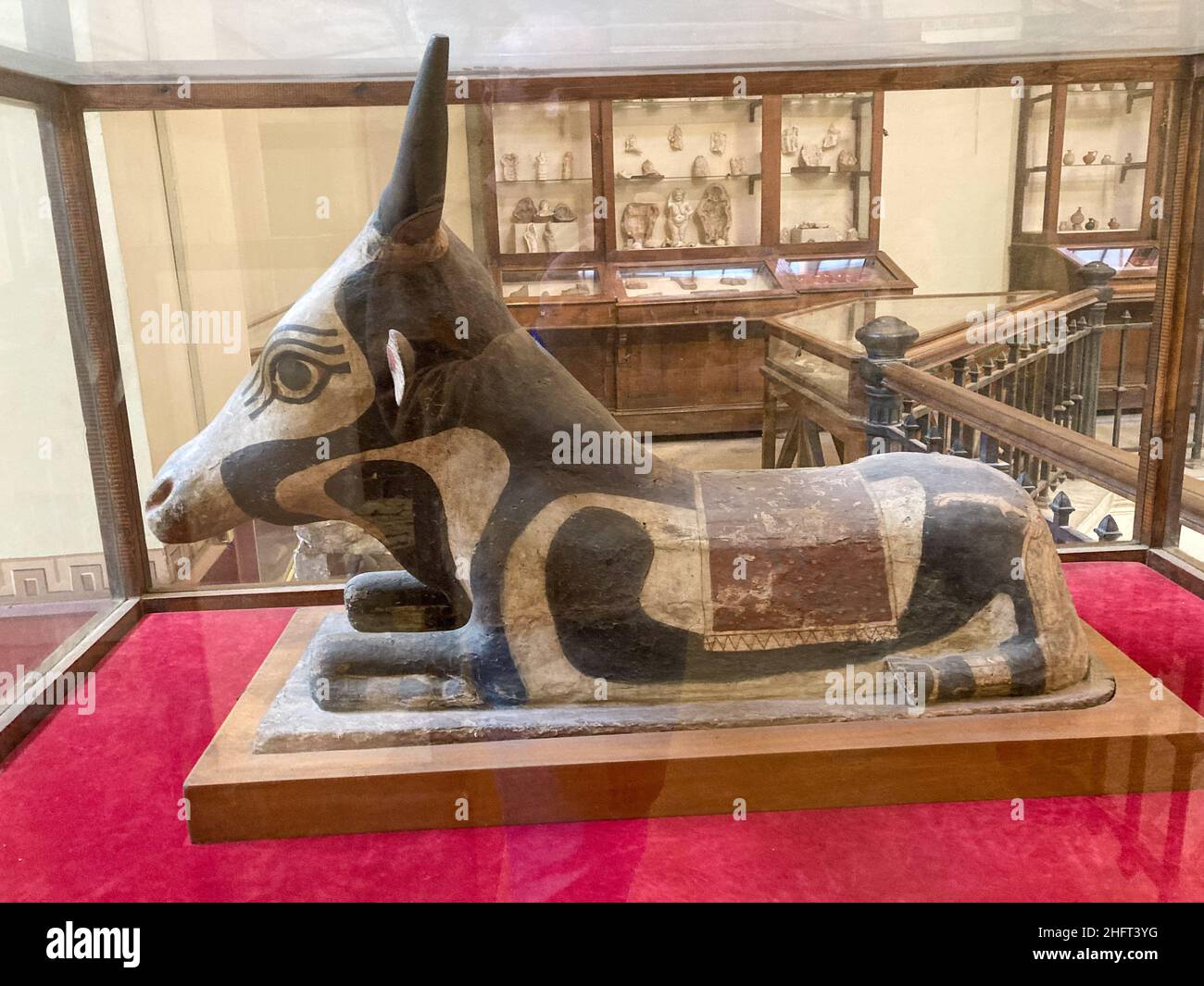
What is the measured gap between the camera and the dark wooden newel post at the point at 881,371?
1930mm

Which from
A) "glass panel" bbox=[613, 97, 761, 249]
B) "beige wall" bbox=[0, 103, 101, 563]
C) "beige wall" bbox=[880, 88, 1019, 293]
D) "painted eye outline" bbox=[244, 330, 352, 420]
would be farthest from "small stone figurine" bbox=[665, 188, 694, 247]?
"beige wall" bbox=[0, 103, 101, 563]

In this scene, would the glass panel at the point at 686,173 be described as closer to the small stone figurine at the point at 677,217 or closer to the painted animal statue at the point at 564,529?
the small stone figurine at the point at 677,217

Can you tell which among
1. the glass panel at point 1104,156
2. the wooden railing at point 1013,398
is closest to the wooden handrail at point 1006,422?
the wooden railing at point 1013,398

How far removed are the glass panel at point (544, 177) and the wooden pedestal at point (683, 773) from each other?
0.87 meters

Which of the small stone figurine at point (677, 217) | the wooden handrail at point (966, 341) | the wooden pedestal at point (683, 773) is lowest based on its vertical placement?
the wooden pedestal at point (683, 773)

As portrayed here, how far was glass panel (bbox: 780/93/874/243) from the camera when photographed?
5.88ft

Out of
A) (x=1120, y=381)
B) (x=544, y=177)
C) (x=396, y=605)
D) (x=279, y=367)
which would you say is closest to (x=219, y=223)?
(x=279, y=367)

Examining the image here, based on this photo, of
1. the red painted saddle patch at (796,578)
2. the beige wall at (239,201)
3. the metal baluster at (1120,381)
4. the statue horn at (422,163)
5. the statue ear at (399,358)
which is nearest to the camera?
the statue horn at (422,163)

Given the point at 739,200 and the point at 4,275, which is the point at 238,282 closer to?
the point at 4,275

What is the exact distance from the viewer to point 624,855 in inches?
55.2

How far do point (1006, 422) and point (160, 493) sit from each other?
1.59m

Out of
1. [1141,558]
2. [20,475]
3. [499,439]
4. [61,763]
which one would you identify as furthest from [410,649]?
[1141,558]

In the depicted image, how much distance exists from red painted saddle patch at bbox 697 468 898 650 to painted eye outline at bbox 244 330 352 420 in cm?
60

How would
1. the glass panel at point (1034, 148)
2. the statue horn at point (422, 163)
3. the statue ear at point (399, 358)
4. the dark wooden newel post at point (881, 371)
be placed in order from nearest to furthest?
the statue horn at point (422, 163)
the statue ear at point (399, 358)
the glass panel at point (1034, 148)
the dark wooden newel post at point (881, 371)
